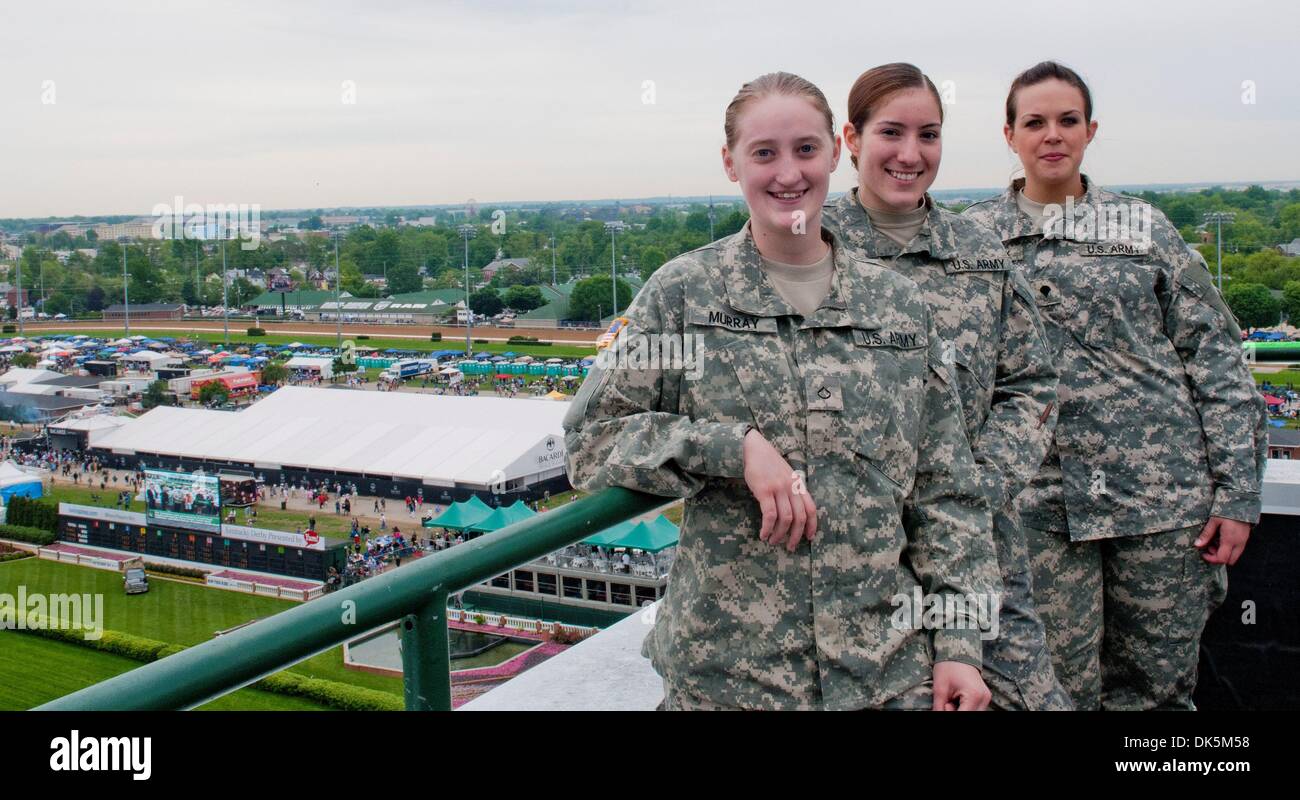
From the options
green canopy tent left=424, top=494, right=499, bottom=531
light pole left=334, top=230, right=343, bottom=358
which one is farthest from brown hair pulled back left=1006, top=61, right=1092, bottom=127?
light pole left=334, top=230, right=343, bottom=358

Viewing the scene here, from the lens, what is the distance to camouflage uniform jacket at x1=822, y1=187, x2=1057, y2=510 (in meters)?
1.32

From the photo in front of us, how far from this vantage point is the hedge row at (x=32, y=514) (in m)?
26.6

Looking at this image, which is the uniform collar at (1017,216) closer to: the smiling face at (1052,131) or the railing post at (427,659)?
the smiling face at (1052,131)

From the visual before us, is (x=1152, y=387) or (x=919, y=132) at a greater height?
(x=919, y=132)

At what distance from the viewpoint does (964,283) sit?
141cm

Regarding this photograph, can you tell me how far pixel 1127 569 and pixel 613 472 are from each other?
0.95 m

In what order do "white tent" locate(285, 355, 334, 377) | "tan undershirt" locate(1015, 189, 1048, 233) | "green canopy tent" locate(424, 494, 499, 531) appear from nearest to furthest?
"tan undershirt" locate(1015, 189, 1048, 233) → "green canopy tent" locate(424, 494, 499, 531) → "white tent" locate(285, 355, 334, 377)

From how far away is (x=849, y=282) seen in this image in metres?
1.11

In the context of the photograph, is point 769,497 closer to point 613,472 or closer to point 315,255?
point 613,472

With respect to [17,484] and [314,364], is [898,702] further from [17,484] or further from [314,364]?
[314,364]

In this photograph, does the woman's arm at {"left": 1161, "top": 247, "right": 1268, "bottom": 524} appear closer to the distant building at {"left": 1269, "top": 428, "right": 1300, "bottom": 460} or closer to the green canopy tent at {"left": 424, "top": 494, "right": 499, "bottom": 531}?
the distant building at {"left": 1269, "top": 428, "right": 1300, "bottom": 460}

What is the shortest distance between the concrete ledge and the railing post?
46 centimetres

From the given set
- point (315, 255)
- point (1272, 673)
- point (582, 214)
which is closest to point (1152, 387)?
point (1272, 673)

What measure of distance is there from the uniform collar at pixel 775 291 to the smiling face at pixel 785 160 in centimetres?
4
